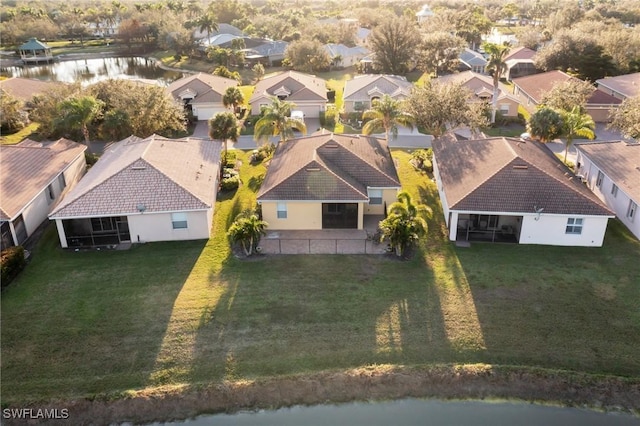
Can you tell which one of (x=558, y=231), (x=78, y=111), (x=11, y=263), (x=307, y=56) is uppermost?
(x=307, y=56)

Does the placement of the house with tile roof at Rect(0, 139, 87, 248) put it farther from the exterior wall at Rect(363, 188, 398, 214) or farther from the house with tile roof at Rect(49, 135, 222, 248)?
the exterior wall at Rect(363, 188, 398, 214)

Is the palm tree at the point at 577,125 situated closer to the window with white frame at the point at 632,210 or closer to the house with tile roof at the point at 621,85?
the window with white frame at the point at 632,210

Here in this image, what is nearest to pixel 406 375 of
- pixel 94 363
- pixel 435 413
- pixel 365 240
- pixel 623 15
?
pixel 435 413

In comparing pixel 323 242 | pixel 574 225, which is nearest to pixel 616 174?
pixel 574 225

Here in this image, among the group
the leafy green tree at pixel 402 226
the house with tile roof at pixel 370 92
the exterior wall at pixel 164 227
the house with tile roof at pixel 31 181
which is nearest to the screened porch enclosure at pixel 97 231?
the exterior wall at pixel 164 227

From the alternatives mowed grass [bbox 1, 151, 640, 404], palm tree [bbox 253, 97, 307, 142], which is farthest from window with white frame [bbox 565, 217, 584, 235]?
palm tree [bbox 253, 97, 307, 142]

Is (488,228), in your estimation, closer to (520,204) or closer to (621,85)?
(520,204)
